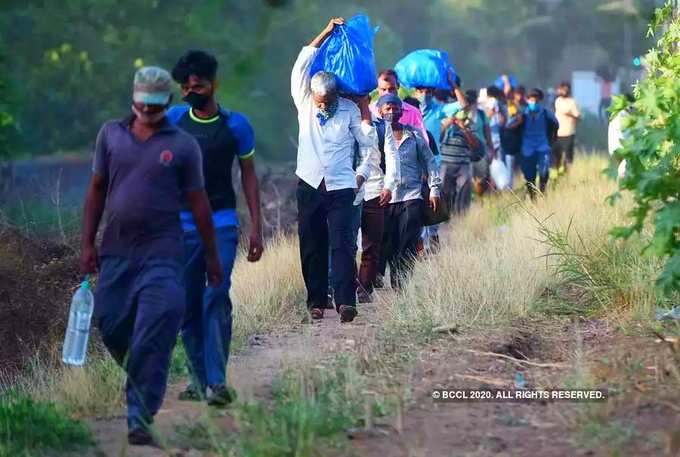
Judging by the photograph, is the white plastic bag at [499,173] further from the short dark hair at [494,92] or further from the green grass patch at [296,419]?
the green grass patch at [296,419]

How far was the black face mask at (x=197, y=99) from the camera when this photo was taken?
25.9ft

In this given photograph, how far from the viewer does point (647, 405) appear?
693cm

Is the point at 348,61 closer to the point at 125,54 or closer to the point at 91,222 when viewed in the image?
the point at 91,222

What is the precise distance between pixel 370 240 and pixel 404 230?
280 millimetres

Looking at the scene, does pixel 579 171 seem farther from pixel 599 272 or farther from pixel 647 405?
pixel 647 405

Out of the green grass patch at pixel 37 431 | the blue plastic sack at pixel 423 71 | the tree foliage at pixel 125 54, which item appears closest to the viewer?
the green grass patch at pixel 37 431

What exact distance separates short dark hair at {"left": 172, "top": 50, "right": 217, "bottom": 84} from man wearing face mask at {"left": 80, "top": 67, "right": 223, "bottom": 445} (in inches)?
26.9

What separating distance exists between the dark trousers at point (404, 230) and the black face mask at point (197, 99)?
3.89 m

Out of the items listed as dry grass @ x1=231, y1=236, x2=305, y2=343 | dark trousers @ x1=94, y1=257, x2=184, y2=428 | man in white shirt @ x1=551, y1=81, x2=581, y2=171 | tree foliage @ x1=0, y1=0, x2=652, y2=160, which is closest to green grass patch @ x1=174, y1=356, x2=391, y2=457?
dark trousers @ x1=94, y1=257, x2=184, y2=428

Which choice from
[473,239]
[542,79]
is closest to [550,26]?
[542,79]

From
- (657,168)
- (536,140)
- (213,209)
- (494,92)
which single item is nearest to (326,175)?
(213,209)

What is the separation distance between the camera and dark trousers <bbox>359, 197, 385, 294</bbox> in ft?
38.4

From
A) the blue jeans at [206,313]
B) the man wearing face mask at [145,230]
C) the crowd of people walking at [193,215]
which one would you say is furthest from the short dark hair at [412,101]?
the man wearing face mask at [145,230]

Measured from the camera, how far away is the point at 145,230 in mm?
7082
